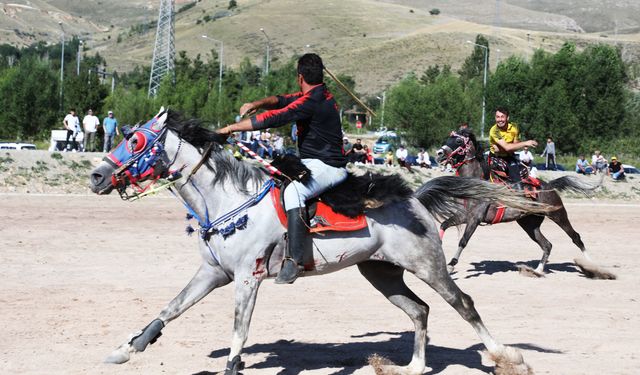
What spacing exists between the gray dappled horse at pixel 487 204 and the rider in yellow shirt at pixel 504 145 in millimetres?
475

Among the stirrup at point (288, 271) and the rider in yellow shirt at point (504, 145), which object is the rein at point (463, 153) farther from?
the stirrup at point (288, 271)

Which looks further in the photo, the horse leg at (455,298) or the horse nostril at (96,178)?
the horse leg at (455,298)

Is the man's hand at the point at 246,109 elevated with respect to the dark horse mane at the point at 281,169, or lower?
elevated

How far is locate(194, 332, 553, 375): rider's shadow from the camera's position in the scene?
360 inches

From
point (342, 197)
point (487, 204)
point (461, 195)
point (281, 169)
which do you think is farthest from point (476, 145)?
point (281, 169)

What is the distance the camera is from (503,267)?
664 inches

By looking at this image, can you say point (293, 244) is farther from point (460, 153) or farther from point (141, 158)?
point (460, 153)

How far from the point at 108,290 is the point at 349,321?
3807 millimetres

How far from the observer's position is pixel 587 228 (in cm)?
2491

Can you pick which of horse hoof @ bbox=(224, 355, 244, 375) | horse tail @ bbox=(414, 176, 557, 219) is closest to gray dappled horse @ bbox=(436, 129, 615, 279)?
horse tail @ bbox=(414, 176, 557, 219)

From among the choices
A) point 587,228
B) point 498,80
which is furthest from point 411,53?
point 587,228

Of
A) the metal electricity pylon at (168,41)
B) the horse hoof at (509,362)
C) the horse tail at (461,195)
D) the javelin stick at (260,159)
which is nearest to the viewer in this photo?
the javelin stick at (260,159)

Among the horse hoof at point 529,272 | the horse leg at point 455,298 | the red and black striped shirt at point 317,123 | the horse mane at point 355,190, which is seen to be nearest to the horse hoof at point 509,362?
the horse leg at point 455,298

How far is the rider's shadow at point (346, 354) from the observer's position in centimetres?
916
